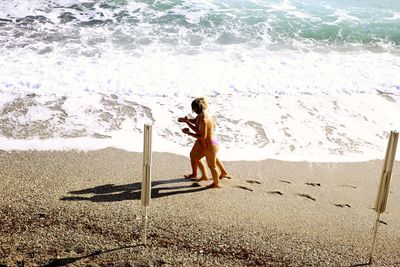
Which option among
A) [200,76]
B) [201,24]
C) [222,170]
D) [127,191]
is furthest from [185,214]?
[201,24]

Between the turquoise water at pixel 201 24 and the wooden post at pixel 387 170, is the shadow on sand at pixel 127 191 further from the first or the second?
the turquoise water at pixel 201 24

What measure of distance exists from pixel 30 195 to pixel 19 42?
665 centimetres

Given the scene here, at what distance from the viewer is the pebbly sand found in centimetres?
440

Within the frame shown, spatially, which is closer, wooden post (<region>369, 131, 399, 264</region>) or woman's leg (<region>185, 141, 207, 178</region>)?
wooden post (<region>369, 131, 399, 264</region>)

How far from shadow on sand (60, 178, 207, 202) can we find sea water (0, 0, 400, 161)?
108 cm

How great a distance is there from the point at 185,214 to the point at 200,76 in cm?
478

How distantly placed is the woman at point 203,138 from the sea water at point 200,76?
933 mm

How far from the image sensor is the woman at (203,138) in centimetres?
556

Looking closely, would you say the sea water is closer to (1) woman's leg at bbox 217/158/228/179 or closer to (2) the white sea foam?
(2) the white sea foam

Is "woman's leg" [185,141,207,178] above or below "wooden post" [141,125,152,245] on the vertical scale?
below

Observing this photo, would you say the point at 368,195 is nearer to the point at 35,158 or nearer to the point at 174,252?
the point at 174,252

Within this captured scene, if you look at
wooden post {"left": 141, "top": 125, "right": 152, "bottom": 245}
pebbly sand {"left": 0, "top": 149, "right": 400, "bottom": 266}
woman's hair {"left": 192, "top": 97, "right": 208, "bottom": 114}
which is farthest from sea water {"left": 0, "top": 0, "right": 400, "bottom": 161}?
wooden post {"left": 141, "top": 125, "right": 152, "bottom": 245}

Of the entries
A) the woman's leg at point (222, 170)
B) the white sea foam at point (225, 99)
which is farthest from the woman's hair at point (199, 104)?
the white sea foam at point (225, 99)

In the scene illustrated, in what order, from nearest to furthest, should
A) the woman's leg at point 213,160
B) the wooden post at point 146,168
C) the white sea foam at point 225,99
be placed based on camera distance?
the wooden post at point 146,168, the woman's leg at point 213,160, the white sea foam at point 225,99
